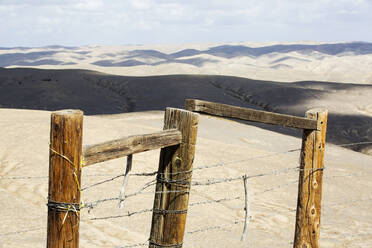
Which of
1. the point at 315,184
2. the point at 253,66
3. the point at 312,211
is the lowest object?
the point at 312,211

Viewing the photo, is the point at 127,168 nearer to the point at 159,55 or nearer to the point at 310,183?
the point at 310,183

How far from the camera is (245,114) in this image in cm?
300

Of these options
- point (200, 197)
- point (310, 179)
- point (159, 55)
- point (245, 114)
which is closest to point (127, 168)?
point (245, 114)

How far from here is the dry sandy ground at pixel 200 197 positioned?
16.1ft

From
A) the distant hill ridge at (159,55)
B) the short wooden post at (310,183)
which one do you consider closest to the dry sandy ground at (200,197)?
the short wooden post at (310,183)

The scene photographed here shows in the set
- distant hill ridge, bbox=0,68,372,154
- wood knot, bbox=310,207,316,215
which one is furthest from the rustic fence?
distant hill ridge, bbox=0,68,372,154

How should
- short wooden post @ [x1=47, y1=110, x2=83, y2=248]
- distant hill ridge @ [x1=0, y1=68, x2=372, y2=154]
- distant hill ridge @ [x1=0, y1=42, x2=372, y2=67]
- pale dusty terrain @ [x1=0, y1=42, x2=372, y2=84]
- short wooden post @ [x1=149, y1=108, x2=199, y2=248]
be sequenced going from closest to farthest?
1. short wooden post @ [x1=47, y1=110, x2=83, y2=248]
2. short wooden post @ [x1=149, y1=108, x2=199, y2=248]
3. distant hill ridge @ [x1=0, y1=68, x2=372, y2=154]
4. pale dusty terrain @ [x1=0, y1=42, x2=372, y2=84]
5. distant hill ridge @ [x1=0, y1=42, x2=372, y2=67]

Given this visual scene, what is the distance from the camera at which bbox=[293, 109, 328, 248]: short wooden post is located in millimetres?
3721

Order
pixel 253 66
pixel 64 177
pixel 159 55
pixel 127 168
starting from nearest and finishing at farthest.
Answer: pixel 64 177, pixel 127 168, pixel 253 66, pixel 159 55

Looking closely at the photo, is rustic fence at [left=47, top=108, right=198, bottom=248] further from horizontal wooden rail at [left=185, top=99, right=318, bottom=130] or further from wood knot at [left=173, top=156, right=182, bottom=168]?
horizontal wooden rail at [left=185, top=99, right=318, bottom=130]

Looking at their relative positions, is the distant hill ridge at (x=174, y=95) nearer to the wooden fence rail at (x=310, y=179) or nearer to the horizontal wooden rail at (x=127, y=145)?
the wooden fence rail at (x=310, y=179)

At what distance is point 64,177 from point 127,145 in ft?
1.18

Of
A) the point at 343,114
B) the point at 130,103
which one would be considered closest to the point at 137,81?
the point at 130,103

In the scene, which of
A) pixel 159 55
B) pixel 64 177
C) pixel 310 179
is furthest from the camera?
pixel 159 55
